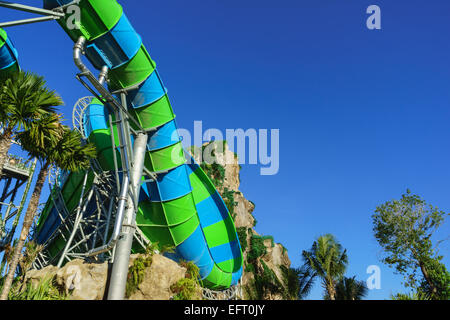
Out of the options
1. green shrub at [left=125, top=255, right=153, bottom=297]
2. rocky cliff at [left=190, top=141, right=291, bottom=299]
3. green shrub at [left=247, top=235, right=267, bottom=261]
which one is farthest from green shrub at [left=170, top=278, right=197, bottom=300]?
green shrub at [left=247, top=235, right=267, bottom=261]

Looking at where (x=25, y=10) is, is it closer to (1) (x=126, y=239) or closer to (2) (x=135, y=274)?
(1) (x=126, y=239)

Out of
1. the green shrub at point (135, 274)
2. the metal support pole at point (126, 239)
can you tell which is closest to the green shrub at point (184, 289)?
the green shrub at point (135, 274)

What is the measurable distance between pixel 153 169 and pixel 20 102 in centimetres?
858

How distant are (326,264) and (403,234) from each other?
11.7 metres

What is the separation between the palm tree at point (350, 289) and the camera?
14641mm

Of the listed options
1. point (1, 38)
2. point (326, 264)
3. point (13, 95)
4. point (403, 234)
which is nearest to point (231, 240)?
point (326, 264)

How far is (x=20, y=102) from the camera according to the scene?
397 inches

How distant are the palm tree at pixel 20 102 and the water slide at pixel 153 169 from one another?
3852 mm

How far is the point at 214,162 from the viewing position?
130ft

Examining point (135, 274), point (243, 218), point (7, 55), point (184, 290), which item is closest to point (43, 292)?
point (135, 274)

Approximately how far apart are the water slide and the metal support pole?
4.04ft

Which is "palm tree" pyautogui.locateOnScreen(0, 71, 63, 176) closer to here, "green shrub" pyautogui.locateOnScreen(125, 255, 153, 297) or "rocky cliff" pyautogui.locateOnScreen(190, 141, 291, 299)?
"green shrub" pyautogui.locateOnScreen(125, 255, 153, 297)

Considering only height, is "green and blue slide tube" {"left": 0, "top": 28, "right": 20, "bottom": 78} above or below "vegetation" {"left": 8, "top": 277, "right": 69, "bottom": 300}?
above

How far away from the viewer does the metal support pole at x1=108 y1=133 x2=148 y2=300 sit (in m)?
12.2
